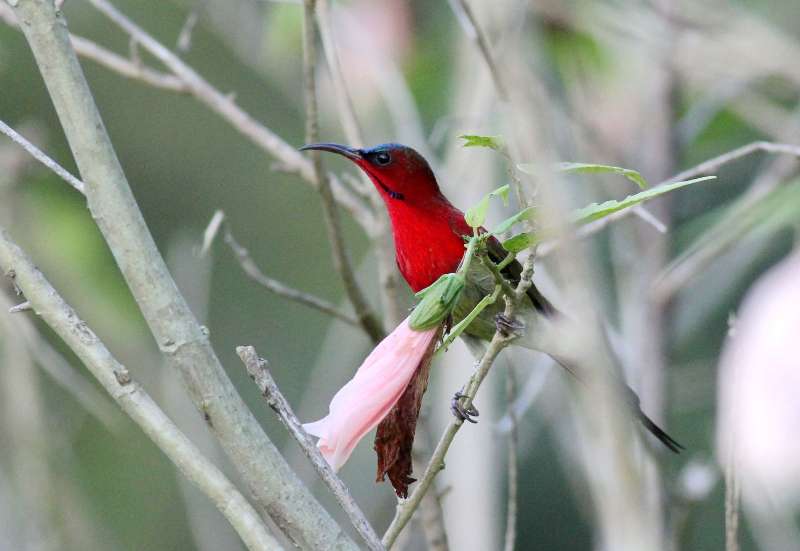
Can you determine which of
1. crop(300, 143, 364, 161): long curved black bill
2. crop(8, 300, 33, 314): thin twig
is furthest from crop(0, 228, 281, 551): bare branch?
crop(300, 143, 364, 161): long curved black bill

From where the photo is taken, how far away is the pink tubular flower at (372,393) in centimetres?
150

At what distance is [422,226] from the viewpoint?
263 centimetres

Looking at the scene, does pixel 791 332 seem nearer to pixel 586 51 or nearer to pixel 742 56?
pixel 742 56

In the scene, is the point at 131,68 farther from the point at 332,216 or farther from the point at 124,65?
the point at 332,216

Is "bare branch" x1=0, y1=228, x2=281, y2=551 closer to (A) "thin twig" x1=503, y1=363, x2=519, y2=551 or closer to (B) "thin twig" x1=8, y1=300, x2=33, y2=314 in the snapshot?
(B) "thin twig" x1=8, y1=300, x2=33, y2=314

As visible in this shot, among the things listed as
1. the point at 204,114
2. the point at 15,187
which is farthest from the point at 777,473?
the point at 204,114

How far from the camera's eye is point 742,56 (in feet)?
11.3

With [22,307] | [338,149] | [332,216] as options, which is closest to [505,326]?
[22,307]

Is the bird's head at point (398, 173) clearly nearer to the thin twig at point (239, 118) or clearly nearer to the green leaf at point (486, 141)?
the thin twig at point (239, 118)

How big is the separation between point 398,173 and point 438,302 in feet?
3.95

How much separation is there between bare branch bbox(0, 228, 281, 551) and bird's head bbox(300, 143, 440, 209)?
136 centimetres

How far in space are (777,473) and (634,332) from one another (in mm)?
875

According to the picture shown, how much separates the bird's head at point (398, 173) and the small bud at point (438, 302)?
112cm

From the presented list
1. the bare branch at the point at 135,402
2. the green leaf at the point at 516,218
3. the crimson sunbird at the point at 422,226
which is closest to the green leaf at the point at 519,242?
the green leaf at the point at 516,218
